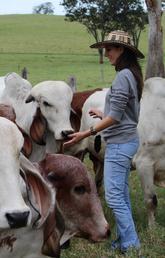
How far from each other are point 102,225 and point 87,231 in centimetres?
11

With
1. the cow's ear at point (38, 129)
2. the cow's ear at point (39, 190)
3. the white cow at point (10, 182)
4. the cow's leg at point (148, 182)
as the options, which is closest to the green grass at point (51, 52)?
the cow's leg at point (148, 182)

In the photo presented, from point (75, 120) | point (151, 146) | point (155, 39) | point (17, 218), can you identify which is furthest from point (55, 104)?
point (155, 39)

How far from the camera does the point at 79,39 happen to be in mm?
54781

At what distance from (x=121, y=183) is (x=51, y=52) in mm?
41400

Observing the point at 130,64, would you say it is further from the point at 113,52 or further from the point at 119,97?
the point at 119,97

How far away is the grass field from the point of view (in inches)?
239

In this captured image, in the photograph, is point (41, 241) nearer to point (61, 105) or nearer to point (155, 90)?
point (61, 105)

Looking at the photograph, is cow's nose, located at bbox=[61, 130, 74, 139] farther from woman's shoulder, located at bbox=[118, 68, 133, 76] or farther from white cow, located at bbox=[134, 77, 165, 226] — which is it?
woman's shoulder, located at bbox=[118, 68, 133, 76]

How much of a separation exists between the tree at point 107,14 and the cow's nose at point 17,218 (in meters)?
31.4

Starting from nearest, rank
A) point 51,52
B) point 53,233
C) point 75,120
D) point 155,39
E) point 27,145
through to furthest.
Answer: point 53,233, point 27,145, point 75,120, point 155,39, point 51,52

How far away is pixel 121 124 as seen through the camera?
222 inches

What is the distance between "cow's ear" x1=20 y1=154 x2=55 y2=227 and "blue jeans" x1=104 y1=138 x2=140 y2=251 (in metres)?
1.49

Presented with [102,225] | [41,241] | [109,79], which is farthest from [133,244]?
[109,79]

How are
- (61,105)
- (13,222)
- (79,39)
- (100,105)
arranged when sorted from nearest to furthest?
(13,222) < (61,105) < (100,105) < (79,39)
